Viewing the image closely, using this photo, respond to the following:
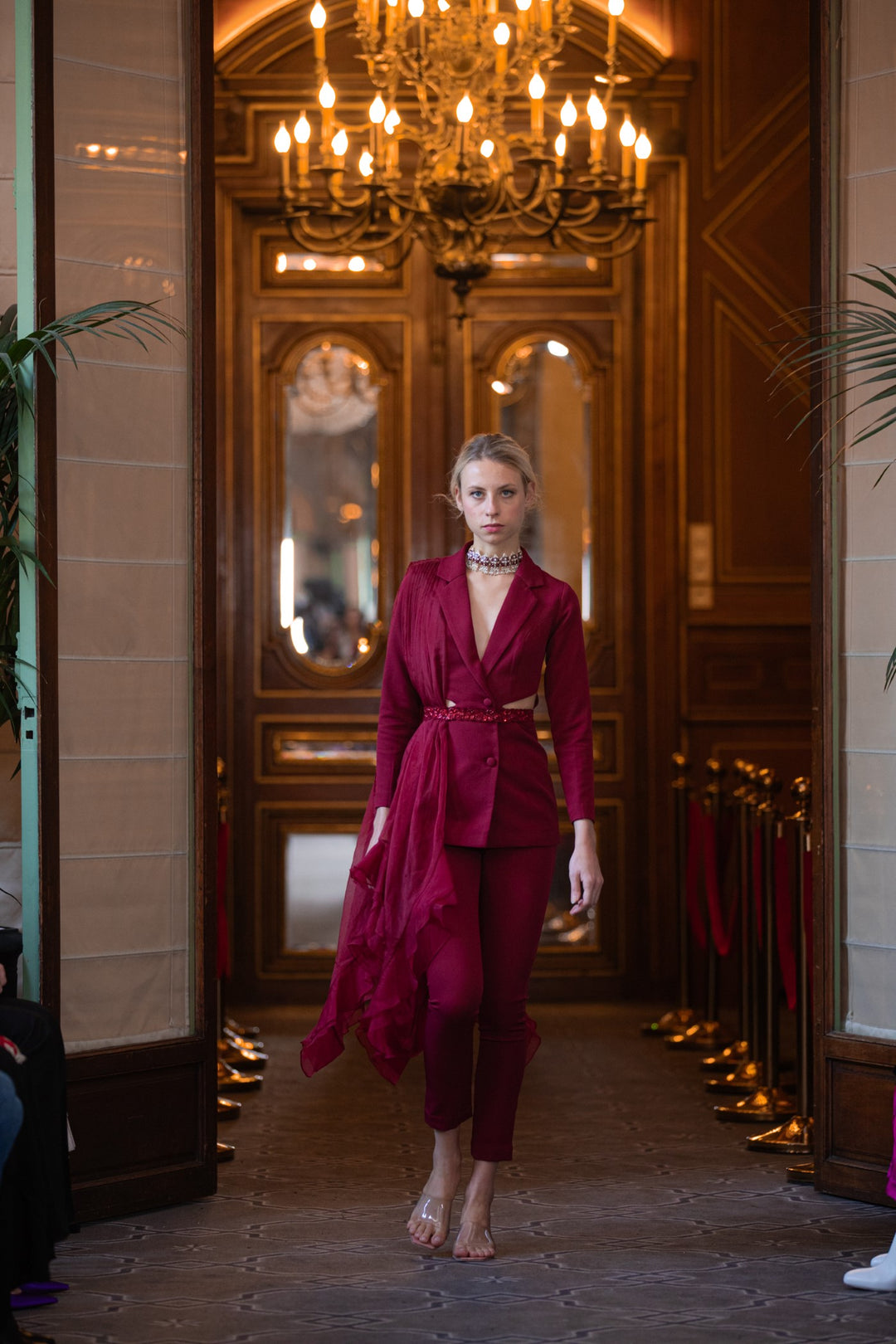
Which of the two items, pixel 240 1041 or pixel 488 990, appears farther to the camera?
pixel 240 1041

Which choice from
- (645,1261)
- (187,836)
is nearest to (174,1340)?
(645,1261)

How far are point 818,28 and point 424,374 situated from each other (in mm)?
2869

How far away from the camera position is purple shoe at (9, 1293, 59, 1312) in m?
2.94

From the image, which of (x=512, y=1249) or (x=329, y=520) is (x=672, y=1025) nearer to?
(x=329, y=520)

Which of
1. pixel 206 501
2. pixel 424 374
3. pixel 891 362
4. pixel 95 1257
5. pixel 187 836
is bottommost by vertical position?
pixel 95 1257

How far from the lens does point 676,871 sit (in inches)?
241

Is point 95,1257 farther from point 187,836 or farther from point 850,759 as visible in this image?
point 850,759

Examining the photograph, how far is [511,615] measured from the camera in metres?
3.25

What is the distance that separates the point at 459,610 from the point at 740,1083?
88.2 inches

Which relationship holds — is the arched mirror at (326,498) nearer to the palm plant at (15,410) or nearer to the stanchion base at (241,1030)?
the stanchion base at (241,1030)

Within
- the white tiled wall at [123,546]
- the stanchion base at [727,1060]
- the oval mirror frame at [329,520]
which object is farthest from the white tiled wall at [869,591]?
the oval mirror frame at [329,520]

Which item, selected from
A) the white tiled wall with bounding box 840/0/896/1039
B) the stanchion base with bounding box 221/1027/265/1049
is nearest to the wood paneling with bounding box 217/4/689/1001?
the stanchion base with bounding box 221/1027/265/1049

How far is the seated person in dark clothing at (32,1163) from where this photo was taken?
259cm

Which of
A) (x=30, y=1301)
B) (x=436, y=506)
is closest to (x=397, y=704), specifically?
(x=30, y=1301)
